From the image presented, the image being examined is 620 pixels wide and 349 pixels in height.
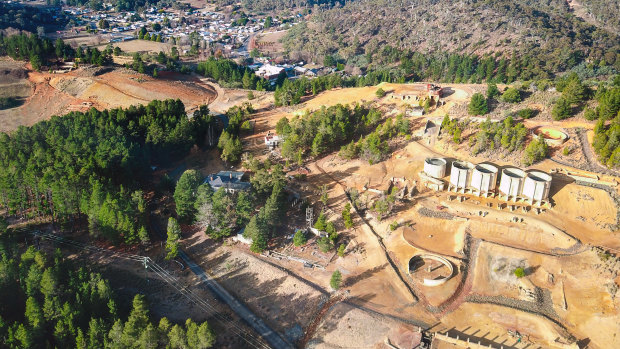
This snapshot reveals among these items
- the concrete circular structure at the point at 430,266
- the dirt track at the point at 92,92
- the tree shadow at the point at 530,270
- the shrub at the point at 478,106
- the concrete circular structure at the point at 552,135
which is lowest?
the concrete circular structure at the point at 430,266

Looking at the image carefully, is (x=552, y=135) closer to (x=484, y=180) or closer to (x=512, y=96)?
(x=512, y=96)

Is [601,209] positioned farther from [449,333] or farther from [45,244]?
[45,244]

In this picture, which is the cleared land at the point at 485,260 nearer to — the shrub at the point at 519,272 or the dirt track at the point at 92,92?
the shrub at the point at 519,272

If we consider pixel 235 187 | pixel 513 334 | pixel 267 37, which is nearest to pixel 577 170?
pixel 513 334

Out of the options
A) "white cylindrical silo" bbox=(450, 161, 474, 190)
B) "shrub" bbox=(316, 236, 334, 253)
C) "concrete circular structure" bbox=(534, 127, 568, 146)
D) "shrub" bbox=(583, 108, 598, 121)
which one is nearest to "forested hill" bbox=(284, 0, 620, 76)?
"shrub" bbox=(583, 108, 598, 121)

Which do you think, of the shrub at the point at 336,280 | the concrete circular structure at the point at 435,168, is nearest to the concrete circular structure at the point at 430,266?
the shrub at the point at 336,280

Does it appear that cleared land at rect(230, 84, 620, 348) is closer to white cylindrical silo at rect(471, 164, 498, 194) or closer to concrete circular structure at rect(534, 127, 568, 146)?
white cylindrical silo at rect(471, 164, 498, 194)

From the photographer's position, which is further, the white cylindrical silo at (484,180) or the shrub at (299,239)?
the white cylindrical silo at (484,180)
